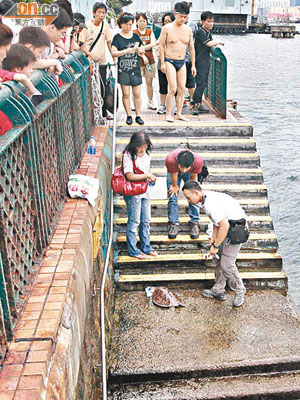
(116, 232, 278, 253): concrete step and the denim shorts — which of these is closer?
(116, 232, 278, 253): concrete step

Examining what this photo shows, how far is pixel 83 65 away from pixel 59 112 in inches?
97.2

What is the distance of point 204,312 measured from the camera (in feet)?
19.4

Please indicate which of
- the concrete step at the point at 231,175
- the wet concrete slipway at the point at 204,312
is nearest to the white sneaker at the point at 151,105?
the wet concrete slipway at the point at 204,312

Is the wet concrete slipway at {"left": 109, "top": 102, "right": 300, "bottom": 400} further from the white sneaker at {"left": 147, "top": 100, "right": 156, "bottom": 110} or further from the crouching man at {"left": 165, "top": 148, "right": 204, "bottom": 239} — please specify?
the white sneaker at {"left": 147, "top": 100, "right": 156, "bottom": 110}

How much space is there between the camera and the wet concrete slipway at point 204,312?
5020 millimetres

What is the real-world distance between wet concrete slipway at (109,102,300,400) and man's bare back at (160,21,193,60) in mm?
1218

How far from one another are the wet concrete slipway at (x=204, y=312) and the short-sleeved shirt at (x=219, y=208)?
130 centimetres

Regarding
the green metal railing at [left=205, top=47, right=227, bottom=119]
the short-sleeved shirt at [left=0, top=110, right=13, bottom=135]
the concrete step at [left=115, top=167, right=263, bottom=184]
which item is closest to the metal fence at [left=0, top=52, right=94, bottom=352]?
the short-sleeved shirt at [left=0, top=110, right=13, bottom=135]

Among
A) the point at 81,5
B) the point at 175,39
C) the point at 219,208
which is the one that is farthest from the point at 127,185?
the point at 81,5

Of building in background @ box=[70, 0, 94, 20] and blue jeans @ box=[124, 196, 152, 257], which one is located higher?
building in background @ box=[70, 0, 94, 20]

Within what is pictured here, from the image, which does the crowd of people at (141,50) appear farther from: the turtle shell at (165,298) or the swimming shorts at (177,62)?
the turtle shell at (165,298)

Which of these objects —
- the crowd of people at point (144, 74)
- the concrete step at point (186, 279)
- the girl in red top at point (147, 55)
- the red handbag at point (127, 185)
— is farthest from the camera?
the girl in red top at point (147, 55)

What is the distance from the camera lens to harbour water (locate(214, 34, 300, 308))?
408 inches

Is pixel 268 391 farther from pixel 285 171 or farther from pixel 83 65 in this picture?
pixel 285 171
